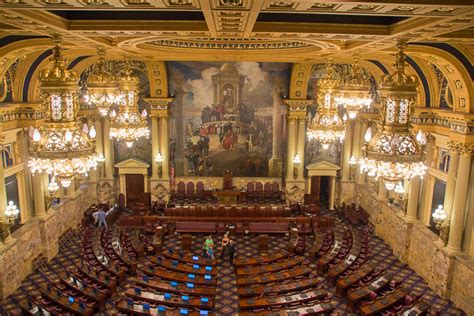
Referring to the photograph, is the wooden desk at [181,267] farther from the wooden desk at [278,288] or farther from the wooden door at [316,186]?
the wooden door at [316,186]

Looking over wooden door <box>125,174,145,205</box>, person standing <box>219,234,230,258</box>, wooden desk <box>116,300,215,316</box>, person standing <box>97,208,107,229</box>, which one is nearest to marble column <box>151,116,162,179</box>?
wooden door <box>125,174,145,205</box>

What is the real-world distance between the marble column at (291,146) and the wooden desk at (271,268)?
8.91 meters

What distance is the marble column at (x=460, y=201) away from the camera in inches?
560

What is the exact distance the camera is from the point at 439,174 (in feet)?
54.6

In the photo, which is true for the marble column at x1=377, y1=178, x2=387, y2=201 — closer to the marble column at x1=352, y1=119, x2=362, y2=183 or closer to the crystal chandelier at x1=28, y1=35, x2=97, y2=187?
the marble column at x1=352, y1=119, x2=362, y2=183

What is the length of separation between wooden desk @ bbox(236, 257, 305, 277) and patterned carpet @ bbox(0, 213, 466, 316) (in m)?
0.65

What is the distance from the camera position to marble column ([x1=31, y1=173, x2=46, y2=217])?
1758 cm

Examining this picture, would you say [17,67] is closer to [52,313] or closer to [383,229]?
[52,313]

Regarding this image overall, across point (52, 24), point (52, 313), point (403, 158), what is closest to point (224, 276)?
point (52, 313)

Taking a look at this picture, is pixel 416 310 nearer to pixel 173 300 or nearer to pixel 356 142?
pixel 173 300

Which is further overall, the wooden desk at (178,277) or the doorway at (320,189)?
the doorway at (320,189)

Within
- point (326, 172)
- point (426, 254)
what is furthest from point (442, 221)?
point (326, 172)

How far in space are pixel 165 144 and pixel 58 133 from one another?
1683 centimetres

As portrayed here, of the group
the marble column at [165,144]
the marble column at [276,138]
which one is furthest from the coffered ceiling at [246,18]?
the marble column at [276,138]
